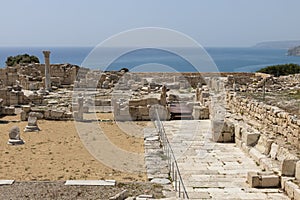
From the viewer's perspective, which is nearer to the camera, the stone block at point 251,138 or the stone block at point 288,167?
the stone block at point 288,167

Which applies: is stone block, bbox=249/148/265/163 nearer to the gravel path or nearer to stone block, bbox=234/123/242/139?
stone block, bbox=234/123/242/139

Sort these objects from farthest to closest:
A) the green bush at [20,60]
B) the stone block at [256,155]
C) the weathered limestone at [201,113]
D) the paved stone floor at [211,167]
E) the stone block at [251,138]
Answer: the green bush at [20,60] < the weathered limestone at [201,113] < the stone block at [251,138] < the stone block at [256,155] < the paved stone floor at [211,167]

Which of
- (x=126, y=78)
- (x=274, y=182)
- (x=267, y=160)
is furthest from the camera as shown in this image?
(x=126, y=78)

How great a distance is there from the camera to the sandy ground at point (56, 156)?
9.89 metres

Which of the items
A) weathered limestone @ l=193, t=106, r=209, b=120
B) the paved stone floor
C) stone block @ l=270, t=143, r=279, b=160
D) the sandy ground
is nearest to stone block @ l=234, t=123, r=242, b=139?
the paved stone floor

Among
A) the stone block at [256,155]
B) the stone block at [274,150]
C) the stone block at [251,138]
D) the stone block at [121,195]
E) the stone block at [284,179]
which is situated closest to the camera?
the stone block at [121,195]

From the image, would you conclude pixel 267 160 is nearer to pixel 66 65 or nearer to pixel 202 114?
pixel 202 114

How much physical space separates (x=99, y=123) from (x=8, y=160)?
6316 millimetres

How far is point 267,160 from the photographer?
32.1 feet

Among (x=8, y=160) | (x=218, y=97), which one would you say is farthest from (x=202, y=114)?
(x=8, y=160)

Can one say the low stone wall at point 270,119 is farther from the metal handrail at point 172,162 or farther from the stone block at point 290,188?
the metal handrail at point 172,162

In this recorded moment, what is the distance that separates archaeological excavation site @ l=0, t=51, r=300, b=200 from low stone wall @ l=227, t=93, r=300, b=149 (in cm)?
3

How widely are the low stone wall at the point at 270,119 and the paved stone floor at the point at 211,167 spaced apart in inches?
46.4

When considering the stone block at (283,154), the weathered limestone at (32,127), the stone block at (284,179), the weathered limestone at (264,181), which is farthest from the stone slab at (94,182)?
the weathered limestone at (32,127)
